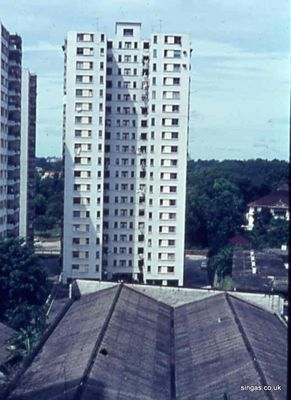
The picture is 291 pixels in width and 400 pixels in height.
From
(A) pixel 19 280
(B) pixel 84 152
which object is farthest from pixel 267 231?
(A) pixel 19 280

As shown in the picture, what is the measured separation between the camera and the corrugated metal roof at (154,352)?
5.39 m

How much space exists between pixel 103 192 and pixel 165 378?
Result: 6496 mm

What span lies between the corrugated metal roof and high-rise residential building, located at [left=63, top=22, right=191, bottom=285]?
359cm

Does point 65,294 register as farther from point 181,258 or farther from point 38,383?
point 38,383

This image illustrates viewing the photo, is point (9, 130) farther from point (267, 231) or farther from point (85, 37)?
point (267, 231)

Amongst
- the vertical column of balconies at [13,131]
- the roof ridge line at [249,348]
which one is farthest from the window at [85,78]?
the roof ridge line at [249,348]

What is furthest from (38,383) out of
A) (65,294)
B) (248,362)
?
(65,294)

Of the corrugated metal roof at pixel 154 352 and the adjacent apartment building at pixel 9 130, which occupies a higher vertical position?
the adjacent apartment building at pixel 9 130

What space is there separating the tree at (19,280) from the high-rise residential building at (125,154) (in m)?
2.43

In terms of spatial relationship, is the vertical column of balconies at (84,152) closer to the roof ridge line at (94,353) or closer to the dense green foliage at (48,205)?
the roof ridge line at (94,353)

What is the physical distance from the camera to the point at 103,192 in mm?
12383

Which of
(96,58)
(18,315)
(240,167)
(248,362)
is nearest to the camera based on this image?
(248,362)

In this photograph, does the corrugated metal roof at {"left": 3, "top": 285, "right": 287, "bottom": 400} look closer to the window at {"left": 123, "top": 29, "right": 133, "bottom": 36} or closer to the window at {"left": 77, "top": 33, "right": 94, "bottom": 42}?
the window at {"left": 77, "top": 33, "right": 94, "bottom": 42}

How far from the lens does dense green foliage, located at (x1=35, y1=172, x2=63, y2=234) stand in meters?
20.2
